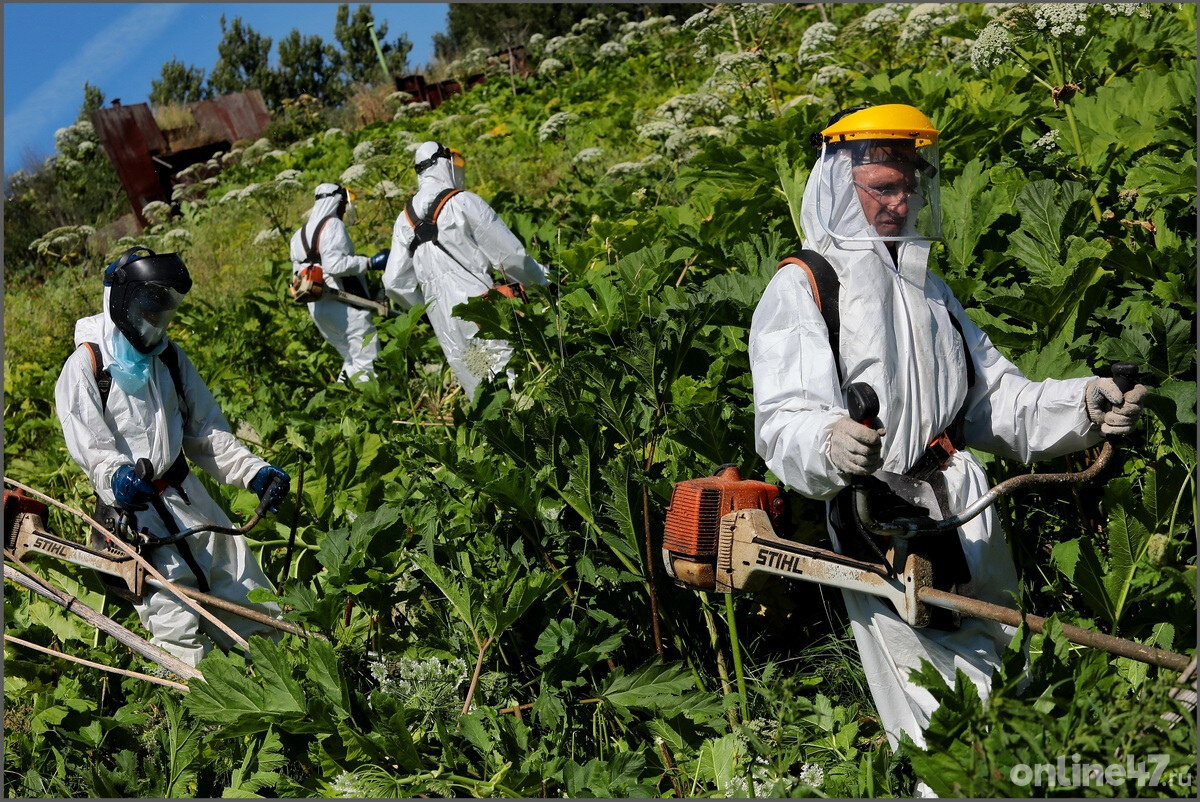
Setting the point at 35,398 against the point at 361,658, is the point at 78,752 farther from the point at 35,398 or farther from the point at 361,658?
the point at 35,398

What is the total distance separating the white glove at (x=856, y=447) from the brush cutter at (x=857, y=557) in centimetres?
4

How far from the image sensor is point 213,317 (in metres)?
9.43

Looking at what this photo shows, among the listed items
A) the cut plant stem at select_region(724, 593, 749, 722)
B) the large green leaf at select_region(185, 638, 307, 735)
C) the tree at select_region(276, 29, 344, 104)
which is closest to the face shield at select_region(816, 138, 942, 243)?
the cut plant stem at select_region(724, 593, 749, 722)

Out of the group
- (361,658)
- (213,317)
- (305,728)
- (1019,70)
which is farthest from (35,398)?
(1019,70)

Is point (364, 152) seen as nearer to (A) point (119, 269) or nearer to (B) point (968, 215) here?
(A) point (119, 269)

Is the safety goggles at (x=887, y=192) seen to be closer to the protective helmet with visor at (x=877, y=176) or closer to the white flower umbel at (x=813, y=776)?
the protective helmet with visor at (x=877, y=176)

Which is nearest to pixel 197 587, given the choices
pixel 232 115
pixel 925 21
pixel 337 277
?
pixel 337 277

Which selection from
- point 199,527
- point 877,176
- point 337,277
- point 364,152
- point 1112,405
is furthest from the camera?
point 364,152

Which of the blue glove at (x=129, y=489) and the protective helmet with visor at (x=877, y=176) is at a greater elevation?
the protective helmet with visor at (x=877, y=176)

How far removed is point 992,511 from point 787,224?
254 centimetres

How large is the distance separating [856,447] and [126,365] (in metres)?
3.00

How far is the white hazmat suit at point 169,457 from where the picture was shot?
401 centimetres

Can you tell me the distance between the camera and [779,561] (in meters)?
2.66

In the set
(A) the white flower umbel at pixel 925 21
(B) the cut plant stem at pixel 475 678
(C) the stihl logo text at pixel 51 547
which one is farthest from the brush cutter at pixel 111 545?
(A) the white flower umbel at pixel 925 21
